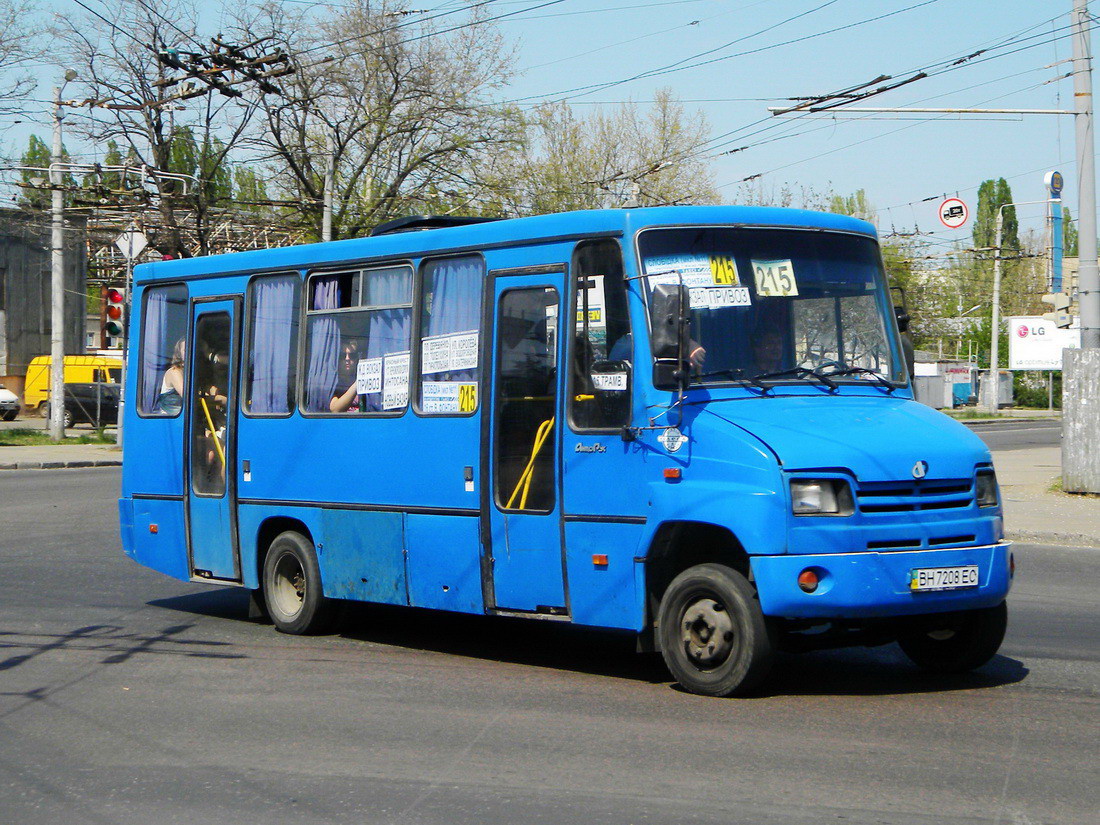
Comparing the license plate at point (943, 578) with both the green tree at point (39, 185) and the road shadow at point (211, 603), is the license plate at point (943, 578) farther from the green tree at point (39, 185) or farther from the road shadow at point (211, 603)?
the green tree at point (39, 185)

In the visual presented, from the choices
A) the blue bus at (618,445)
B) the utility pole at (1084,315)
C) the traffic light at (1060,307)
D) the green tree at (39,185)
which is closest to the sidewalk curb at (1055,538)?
the utility pole at (1084,315)

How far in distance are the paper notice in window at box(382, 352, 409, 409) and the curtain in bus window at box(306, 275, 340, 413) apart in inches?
23.8

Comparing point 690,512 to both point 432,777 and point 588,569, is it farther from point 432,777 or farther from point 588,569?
point 432,777

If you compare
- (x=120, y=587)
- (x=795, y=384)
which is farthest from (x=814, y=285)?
(x=120, y=587)

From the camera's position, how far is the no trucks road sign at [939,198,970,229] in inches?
1359

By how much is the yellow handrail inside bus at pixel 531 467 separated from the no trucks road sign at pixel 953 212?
2852 centimetres

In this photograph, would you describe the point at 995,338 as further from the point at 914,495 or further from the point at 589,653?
the point at 914,495

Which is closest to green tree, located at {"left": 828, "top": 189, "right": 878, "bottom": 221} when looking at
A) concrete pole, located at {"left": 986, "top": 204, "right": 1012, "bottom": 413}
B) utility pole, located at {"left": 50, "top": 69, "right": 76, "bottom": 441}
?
concrete pole, located at {"left": 986, "top": 204, "right": 1012, "bottom": 413}

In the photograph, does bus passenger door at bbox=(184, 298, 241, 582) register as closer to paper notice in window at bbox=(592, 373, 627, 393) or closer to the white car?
paper notice in window at bbox=(592, 373, 627, 393)

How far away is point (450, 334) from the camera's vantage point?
882 centimetres

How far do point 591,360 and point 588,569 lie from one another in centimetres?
118

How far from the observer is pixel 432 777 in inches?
224

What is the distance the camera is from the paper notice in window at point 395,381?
29.8ft

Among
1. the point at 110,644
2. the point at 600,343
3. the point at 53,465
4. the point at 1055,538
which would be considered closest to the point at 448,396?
the point at 600,343
